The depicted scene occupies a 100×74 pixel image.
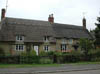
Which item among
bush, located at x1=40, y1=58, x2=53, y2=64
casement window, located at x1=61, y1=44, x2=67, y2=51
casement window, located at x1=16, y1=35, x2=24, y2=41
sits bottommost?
bush, located at x1=40, y1=58, x2=53, y2=64

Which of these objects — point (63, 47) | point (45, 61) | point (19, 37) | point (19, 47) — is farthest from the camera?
point (63, 47)

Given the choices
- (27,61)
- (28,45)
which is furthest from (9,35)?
(27,61)

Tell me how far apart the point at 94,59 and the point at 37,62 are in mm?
10827

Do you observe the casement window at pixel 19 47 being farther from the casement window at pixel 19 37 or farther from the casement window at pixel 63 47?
the casement window at pixel 63 47

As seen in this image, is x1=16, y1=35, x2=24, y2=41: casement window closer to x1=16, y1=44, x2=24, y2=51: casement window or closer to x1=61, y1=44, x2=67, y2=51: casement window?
x1=16, y1=44, x2=24, y2=51: casement window

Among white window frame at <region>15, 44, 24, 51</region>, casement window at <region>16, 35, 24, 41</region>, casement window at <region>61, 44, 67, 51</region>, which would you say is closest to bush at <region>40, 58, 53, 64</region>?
white window frame at <region>15, 44, 24, 51</region>

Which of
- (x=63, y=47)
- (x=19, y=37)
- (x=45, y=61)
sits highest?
(x=19, y=37)

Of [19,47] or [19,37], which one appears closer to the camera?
[19,47]

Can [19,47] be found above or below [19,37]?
below

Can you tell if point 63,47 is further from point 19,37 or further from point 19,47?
point 19,37

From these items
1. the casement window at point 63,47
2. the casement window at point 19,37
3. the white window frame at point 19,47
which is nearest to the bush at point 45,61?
the white window frame at point 19,47

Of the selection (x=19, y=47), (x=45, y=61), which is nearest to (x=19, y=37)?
(x=19, y=47)

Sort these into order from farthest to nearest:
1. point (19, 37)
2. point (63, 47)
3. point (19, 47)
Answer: point (63, 47)
point (19, 37)
point (19, 47)

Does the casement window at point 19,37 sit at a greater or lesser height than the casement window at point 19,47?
greater
